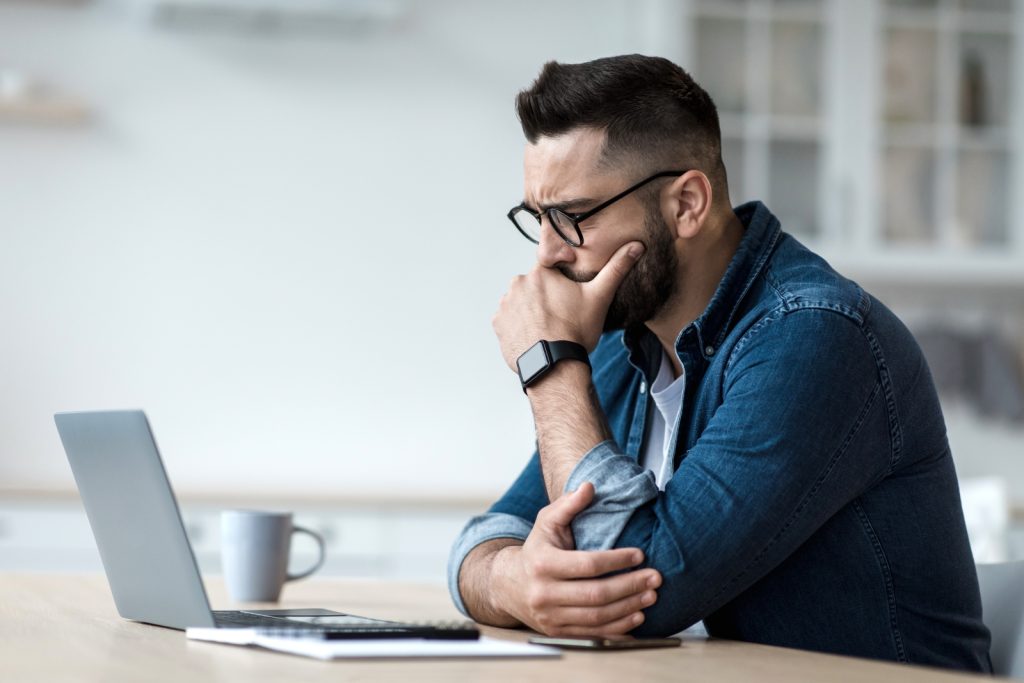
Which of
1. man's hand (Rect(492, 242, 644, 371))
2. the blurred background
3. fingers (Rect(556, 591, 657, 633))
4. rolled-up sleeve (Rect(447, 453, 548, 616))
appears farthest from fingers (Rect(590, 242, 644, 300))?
the blurred background

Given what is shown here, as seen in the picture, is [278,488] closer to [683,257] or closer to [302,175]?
[302,175]

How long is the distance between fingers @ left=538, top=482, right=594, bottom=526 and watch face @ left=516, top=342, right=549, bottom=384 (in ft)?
0.78

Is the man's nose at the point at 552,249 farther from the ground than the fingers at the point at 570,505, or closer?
farther from the ground

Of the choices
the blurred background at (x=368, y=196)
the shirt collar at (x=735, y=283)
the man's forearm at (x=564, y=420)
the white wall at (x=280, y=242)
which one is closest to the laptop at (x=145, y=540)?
→ the man's forearm at (x=564, y=420)

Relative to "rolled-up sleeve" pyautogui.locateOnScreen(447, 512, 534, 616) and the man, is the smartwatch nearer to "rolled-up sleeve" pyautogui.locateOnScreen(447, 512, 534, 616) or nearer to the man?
the man

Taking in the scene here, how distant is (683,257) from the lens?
63.4 inches

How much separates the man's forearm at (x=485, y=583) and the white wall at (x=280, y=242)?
7.86 ft

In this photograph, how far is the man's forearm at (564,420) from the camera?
132cm

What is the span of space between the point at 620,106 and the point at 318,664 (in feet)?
3.02

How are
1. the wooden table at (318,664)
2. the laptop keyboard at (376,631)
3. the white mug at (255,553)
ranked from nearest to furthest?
the wooden table at (318,664) < the laptop keyboard at (376,631) < the white mug at (255,553)

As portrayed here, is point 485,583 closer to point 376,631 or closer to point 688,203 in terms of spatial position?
point 376,631

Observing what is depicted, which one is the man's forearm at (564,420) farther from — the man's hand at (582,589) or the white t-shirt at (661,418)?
the white t-shirt at (661,418)

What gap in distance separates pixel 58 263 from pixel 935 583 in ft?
10.2

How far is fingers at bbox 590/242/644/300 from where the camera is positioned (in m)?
1.55
